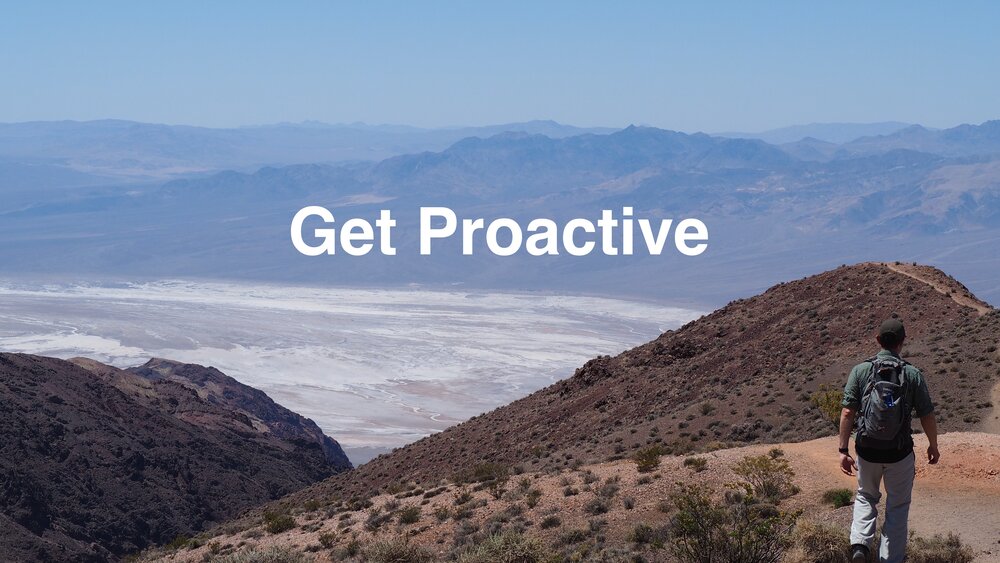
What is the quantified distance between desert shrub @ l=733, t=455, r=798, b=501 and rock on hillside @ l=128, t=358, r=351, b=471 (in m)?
49.9

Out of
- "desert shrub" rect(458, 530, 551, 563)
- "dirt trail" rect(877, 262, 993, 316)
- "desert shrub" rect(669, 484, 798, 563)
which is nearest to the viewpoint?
"desert shrub" rect(669, 484, 798, 563)

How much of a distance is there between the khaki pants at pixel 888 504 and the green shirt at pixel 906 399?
72mm

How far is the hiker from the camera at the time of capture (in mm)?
8945

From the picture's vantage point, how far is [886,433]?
8992 mm

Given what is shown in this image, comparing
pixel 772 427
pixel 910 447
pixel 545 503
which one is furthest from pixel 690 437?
pixel 910 447

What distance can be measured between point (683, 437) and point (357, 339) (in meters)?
121

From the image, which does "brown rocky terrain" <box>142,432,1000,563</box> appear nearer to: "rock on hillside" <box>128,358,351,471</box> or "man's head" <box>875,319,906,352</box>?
"man's head" <box>875,319,906,352</box>

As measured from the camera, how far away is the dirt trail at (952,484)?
11.4 m

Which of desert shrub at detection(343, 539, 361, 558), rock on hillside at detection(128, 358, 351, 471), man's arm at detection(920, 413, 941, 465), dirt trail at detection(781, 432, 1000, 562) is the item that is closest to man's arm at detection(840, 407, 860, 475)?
man's arm at detection(920, 413, 941, 465)

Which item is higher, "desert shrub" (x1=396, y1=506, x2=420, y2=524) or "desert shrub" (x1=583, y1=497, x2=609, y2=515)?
"desert shrub" (x1=583, y1=497, x2=609, y2=515)

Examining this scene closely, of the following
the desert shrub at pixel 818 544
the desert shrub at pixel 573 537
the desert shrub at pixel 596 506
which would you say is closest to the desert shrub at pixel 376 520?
the desert shrub at pixel 596 506

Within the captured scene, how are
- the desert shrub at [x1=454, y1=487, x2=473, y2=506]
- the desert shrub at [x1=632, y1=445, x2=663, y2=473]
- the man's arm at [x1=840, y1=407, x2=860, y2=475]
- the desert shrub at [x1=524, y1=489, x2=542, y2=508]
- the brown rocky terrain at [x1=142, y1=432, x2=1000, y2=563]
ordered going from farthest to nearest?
1. the desert shrub at [x1=454, y1=487, x2=473, y2=506]
2. the desert shrub at [x1=632, y1=445, x2=663, y2=473]
3. the desert shrub at [x1=524, y1=489, x2=542, y2=508]
4. the brown rocky terrain at [x1=142, y1=432, x2=1000, y2=563]
5. the man's arm at [x1=840, y1=407, x2=860, y2=475]

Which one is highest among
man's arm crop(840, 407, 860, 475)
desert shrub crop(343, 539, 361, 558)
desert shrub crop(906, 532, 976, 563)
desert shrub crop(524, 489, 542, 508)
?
man's arm crop(840, 407, 860, 475)

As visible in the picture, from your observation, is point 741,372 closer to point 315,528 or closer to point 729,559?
point 315,528
